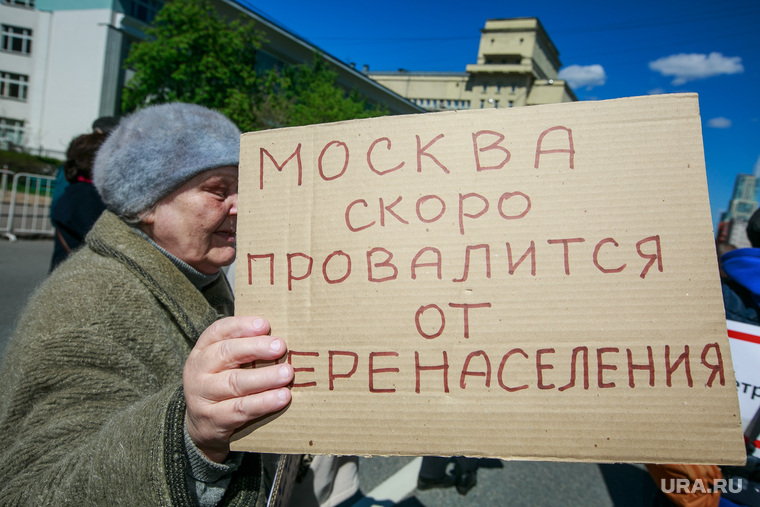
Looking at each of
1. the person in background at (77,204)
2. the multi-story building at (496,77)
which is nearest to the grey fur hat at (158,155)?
the person in background at (77,204)

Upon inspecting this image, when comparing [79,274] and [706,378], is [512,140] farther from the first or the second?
[79,274]

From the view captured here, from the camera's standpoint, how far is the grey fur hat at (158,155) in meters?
1.39

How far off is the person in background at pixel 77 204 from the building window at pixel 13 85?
114 ft

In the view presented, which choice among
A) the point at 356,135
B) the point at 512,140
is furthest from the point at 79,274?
the point at 512,140

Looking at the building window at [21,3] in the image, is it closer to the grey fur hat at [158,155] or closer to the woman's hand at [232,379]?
the grey fur hat at [158,155]

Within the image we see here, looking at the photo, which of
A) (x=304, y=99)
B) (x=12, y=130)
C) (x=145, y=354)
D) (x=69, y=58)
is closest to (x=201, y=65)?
(x=304, y=99)

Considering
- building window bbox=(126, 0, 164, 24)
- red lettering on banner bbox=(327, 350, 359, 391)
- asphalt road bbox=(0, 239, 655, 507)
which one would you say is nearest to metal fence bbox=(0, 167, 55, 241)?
asphalt road bbox=(0, 239, 655, 507)

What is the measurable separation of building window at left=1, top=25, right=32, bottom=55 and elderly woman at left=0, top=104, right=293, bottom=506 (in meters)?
37.5

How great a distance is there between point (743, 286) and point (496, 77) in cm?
6500

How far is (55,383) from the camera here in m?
1.03

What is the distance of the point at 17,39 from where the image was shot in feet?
96.1

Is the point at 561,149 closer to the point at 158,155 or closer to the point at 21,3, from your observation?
the point at 158,155

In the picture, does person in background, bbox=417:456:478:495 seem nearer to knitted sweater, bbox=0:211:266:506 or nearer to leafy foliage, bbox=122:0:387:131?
knitted sweater, bbox=0:211:266:506

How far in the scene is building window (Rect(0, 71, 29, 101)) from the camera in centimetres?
2923
